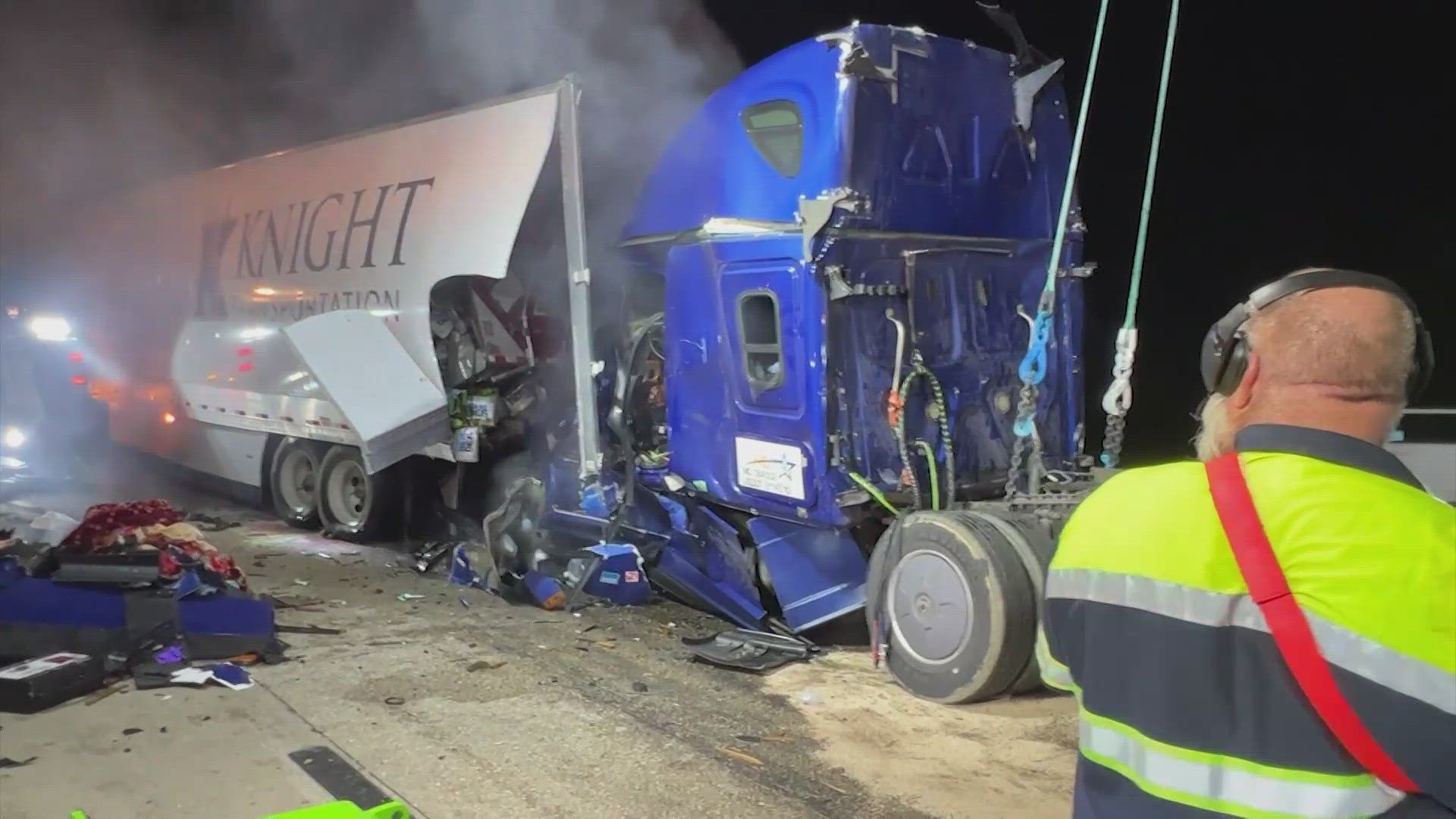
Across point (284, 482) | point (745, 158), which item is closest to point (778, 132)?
point (745, 158)

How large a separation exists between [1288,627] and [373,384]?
20.8 ft

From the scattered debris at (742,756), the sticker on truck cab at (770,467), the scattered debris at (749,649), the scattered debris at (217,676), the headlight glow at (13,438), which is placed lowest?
the scattered debris at (749,649)

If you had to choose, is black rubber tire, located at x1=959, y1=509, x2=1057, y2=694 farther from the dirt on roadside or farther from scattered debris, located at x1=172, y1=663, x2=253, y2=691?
scattered debris, located at x1=172, y1=663, x2=253, y2=691

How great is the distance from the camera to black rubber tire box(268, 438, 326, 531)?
851 cm

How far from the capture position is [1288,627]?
1.28 meters

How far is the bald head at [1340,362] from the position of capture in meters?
1.38

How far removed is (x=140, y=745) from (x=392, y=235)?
13.8ft

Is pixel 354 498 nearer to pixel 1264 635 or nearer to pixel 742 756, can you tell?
pixel 742 756

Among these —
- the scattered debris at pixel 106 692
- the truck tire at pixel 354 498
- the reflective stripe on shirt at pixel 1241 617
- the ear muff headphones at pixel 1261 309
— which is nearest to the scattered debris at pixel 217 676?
the scattered debris at pixel 106 692

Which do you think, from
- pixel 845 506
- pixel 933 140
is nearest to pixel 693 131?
pixel 933 140

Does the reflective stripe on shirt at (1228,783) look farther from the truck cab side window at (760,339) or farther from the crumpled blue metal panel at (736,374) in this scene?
the truck cab side window at (760,339)

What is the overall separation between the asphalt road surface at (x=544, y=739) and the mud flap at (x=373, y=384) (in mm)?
1369

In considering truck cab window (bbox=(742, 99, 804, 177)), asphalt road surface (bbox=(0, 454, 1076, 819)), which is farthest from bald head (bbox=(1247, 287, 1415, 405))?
truck cab window (bbox=(742, 99, 804, 177))

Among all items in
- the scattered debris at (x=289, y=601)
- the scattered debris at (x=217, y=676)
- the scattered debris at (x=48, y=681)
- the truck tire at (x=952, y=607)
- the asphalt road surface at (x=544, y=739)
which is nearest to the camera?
the asphalt road surface at (x=544, y=739)
